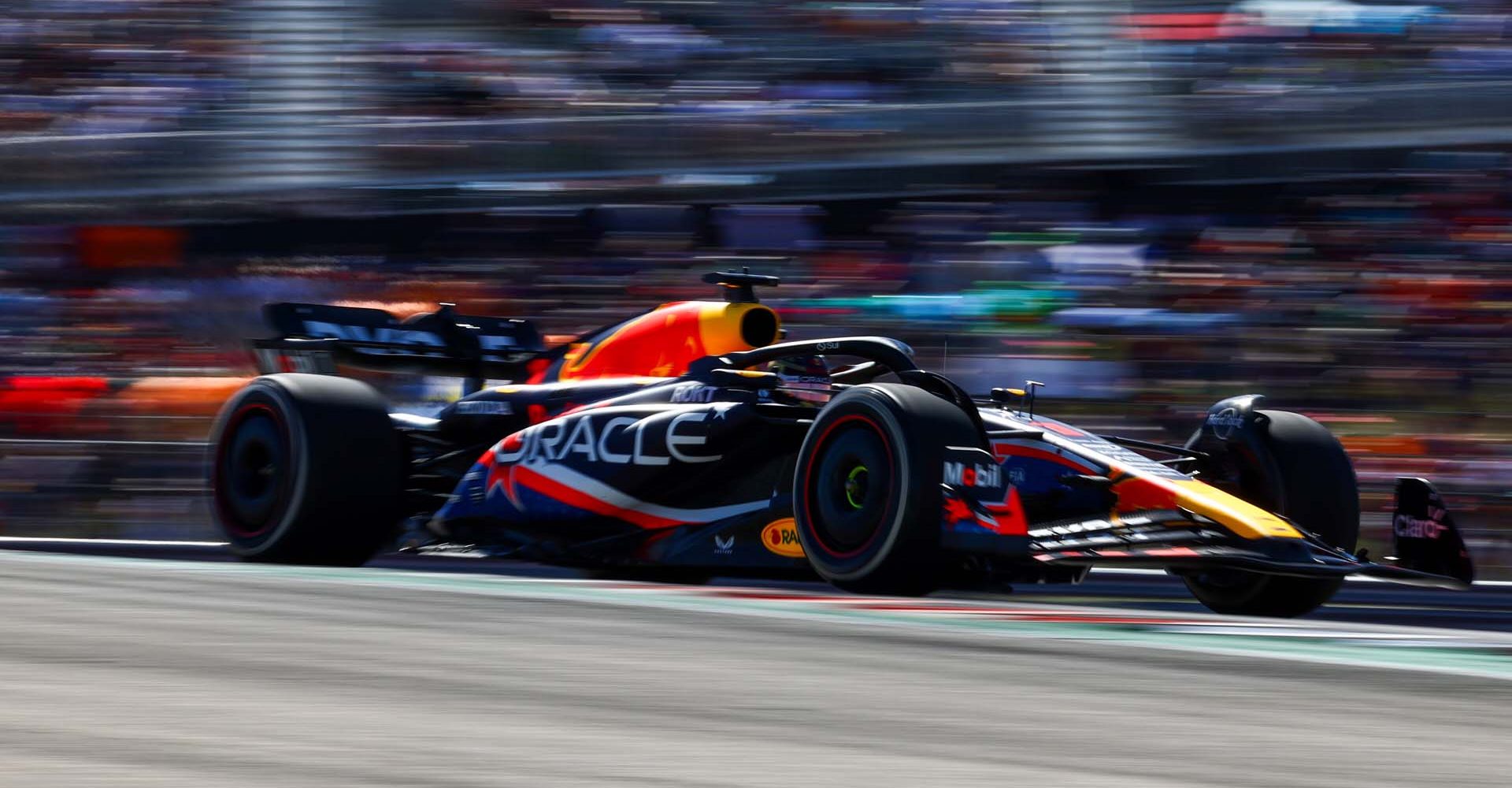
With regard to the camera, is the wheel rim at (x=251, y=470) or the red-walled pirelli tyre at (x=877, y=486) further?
the wheel rim at (x=251, y=470)

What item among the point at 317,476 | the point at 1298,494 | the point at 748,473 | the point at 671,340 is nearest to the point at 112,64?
the point at 317,476

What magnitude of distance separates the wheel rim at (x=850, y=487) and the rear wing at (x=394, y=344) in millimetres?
2501

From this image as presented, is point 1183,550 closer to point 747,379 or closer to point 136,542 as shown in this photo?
point 747,379

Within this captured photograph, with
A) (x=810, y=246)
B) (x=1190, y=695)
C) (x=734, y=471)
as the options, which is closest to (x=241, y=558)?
(x=734, y=471)

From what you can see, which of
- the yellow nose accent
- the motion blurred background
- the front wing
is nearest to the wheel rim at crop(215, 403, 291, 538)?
the motion blurred background

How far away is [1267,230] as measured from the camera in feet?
35.9

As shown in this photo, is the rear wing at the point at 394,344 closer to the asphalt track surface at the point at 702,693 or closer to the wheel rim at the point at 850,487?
the wheel rim at the point at 850,487

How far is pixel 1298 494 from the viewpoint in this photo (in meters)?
6.14

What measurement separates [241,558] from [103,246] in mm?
6949

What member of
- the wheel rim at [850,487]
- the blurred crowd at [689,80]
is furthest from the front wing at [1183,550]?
the blurred crowd at [689,80]

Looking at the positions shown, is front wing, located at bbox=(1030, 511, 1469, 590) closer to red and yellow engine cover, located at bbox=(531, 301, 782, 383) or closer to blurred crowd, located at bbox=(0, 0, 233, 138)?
red and yellow engine cover, located at bbox=(531, 301, 782, 383)

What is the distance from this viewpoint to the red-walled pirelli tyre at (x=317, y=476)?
6.72m

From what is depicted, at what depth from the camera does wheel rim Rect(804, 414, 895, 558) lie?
5.27m

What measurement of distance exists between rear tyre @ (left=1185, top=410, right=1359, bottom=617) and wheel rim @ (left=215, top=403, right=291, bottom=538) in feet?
11.1
